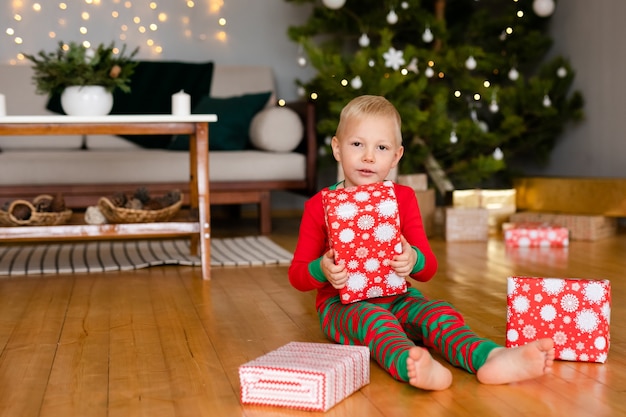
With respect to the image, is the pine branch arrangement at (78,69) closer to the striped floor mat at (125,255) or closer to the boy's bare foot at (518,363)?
the striped floor mat at (125,255)

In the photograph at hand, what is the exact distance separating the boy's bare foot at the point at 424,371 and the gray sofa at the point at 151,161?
239cm

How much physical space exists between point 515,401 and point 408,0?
9.60ft

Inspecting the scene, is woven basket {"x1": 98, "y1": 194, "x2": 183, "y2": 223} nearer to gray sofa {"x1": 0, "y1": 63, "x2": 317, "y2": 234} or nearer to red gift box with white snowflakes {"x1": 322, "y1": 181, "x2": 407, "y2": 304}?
gray sofa {"x1": 0, "y1": 63, "x2": 317, "y2": 234}

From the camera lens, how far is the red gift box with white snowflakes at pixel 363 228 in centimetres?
158

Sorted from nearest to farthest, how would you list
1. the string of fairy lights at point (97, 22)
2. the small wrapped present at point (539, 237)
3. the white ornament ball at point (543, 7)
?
the small wrapped present at point (539, 237) → the white ornament ball at point (543, 7) → the string of fairy lights at point (97, 22)

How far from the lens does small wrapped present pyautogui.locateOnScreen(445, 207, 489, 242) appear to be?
11.6 ft

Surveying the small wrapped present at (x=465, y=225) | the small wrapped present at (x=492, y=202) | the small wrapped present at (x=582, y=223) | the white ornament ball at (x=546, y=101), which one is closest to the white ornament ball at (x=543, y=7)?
the white ornament ball at (x=546, y=101)

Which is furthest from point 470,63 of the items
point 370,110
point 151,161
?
point 370,110

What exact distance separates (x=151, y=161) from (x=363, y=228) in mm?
2157

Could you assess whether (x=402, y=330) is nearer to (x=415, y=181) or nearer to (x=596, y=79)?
(x=415, y=181)

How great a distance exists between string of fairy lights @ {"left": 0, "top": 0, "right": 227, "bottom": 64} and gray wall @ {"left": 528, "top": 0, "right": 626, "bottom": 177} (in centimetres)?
187

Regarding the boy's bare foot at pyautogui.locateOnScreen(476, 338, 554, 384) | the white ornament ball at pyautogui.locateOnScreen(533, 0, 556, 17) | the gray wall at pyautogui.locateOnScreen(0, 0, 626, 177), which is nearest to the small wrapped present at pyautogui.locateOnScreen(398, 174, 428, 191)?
the gray wall at pyautogui.locateOnScreen(0, 0, 626, 177)

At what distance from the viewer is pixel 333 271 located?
5.18 feet

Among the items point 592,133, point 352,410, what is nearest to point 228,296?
point 352,410
